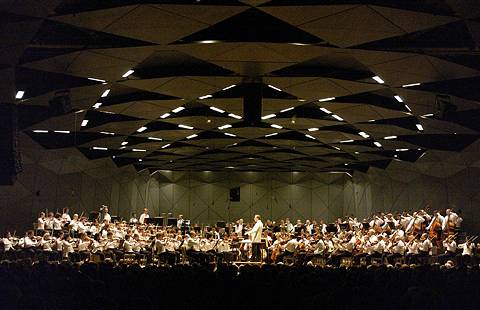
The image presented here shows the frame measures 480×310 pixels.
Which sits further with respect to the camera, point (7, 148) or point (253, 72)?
point (253, 72)

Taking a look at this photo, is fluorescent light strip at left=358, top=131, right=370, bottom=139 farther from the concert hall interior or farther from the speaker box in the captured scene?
the speaker box

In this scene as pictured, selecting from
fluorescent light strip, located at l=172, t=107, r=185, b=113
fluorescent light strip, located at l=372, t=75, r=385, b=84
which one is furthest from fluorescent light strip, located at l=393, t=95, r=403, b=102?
fluorescent light strip, located at l=172, t=107, r=185, b=113

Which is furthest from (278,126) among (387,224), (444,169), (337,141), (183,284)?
(183,284)

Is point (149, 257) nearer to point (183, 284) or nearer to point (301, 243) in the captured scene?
point (301, 243)

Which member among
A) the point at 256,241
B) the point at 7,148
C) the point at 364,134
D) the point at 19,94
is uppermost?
the point at 364,134

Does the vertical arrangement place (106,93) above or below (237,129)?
below

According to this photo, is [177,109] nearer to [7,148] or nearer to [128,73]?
[128,73]

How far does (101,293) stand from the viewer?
10.3 m

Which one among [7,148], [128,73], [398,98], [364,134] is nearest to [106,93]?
[128,73]

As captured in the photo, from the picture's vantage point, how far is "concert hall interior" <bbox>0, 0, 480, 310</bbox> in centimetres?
1101

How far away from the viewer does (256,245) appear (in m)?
27.2

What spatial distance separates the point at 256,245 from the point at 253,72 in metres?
10.9

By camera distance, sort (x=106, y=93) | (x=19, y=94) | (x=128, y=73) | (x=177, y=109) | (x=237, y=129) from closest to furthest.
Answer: (x=128, y=73)
(x=19, y=94)
(x=106, y=93)
(x=177, y=109)
(x=237, y=129)

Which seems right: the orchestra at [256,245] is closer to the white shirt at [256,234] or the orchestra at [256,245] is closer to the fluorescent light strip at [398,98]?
the white shirt at [256,234]
